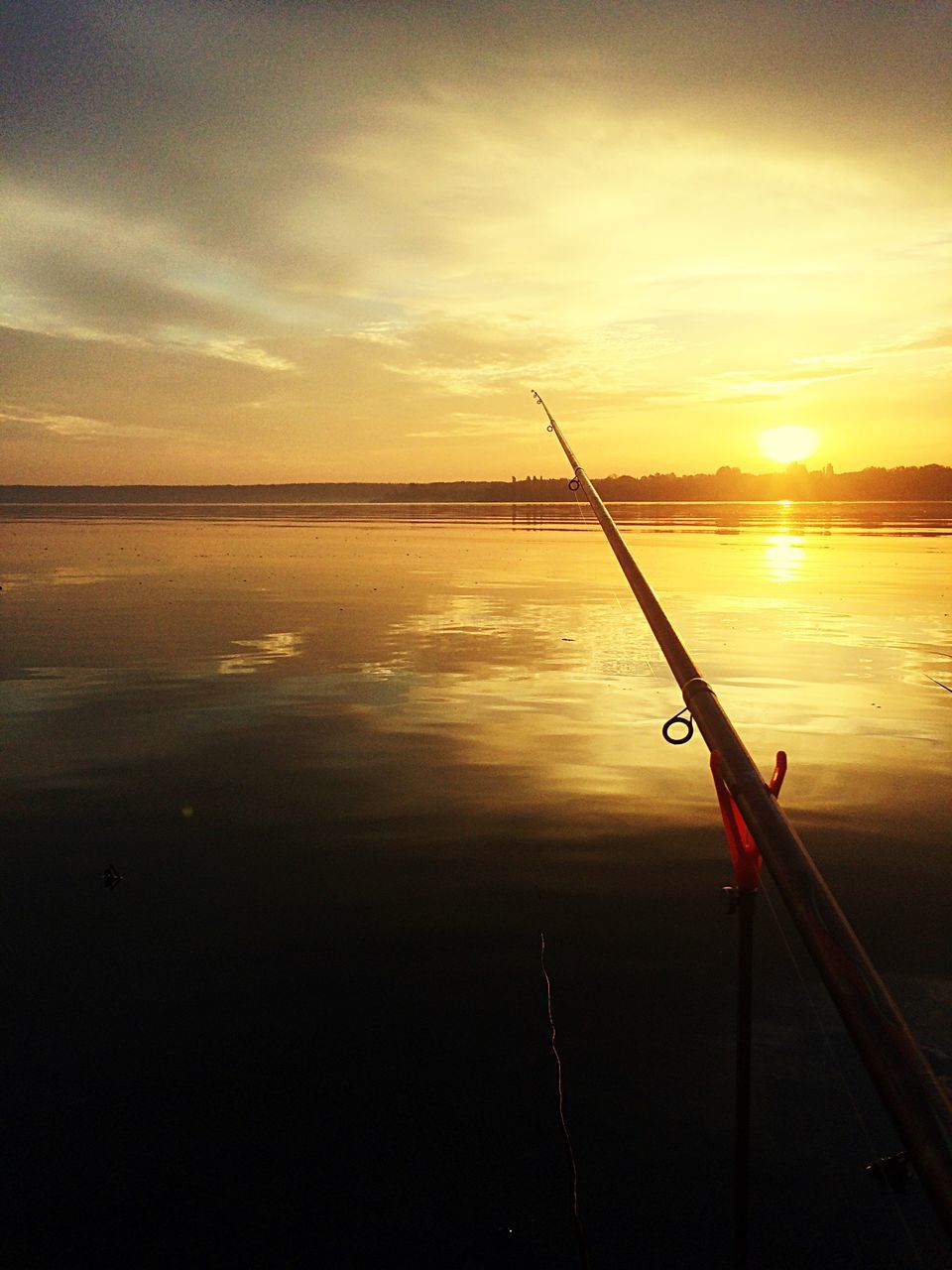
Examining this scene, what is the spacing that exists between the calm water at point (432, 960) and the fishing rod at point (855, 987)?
1846 millimetres

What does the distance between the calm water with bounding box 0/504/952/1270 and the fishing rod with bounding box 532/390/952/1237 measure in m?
1.85

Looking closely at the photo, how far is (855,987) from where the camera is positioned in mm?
1651

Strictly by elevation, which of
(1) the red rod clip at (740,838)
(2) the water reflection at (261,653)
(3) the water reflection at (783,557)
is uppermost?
(1) the red rod clip at (740,838)

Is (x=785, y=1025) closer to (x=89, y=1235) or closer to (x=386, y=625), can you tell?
(x=89, y=1235)

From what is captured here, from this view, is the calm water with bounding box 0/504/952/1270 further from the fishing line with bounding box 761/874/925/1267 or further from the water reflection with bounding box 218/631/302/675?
the water reflection with bounding box 218/631/302/675

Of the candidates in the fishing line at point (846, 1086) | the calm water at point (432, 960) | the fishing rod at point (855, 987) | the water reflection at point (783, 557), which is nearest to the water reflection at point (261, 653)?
the calm water at point (432, 960)

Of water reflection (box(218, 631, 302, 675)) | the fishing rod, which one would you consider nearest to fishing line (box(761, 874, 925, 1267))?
the fishing rod

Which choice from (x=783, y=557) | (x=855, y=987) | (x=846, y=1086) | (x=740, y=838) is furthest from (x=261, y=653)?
(x=783, y=557)

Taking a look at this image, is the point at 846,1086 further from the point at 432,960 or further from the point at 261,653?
the point at 261,653

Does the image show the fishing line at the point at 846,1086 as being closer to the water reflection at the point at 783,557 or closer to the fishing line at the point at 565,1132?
the fishing line at the point at 565,1132

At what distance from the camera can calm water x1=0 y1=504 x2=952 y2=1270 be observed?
330 cm

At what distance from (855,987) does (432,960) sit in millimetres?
3421

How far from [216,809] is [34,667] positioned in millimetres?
5887

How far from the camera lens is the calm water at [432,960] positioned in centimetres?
330
